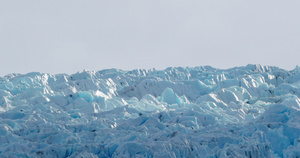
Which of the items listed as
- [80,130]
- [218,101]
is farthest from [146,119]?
[218,101]

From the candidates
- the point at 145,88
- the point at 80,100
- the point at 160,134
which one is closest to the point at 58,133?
the point at 160,134

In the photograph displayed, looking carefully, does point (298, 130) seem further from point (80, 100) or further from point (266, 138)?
point (80, 100)

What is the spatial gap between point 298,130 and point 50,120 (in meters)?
11.3

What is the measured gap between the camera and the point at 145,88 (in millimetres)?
34500

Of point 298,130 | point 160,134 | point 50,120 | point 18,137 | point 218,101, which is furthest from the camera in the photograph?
point 218,101

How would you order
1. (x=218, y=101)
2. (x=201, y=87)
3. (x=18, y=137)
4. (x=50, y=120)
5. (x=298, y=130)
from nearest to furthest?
(x=298, y=130) → (x=18, y=137) → (x=50, y=120) → (x=218, y=101) → (x=201, y=87)

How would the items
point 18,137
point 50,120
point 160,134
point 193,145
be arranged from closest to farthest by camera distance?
1. point 193,145
2. point 160,134
3. point 18,137
4. point 50,120

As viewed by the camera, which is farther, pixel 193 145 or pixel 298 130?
pixel 298 130

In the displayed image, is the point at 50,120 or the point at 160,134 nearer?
the point at 160,134

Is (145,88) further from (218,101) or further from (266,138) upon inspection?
(266,138)

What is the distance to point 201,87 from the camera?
3394 cm

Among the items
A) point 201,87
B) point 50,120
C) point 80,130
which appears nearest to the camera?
point 80,130

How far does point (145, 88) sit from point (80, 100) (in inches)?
349

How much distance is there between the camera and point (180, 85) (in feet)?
112
